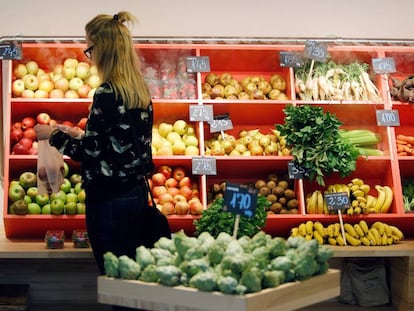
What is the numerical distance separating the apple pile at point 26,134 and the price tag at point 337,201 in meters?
1.85

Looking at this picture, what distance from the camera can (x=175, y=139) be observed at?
520cm

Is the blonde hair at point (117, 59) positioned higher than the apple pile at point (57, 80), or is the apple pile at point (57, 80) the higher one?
the apple pile at point (57, 80)

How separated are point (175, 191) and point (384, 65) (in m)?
1.82

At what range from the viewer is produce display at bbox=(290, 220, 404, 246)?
4.87 metres

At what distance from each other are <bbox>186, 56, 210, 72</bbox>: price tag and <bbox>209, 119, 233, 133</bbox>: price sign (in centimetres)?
38

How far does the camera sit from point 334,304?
5137 millimetres

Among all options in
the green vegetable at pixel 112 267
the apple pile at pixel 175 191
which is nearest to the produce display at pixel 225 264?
the green vegetable at pixel 112 267

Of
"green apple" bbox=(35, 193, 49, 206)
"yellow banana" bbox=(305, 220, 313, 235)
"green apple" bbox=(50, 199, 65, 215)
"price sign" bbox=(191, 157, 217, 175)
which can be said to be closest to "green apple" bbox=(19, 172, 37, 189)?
"green apple" bbox=(35, 193, 49, 206)

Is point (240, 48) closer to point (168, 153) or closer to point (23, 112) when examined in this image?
point (168, 153)

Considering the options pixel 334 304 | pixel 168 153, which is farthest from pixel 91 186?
pixel 334 304

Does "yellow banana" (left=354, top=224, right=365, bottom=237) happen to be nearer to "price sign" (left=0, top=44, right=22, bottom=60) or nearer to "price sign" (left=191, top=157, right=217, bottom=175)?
"price sign" (left=191, top=157, right=217, bottom=175)

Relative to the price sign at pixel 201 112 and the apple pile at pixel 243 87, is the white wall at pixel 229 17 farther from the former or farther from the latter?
the price sign at pixel 201 112

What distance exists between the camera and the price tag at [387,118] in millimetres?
5195

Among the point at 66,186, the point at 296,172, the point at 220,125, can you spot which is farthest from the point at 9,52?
the point at 296,172
